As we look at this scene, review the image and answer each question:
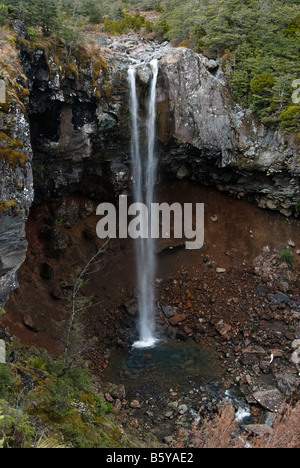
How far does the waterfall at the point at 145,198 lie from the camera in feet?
56.9

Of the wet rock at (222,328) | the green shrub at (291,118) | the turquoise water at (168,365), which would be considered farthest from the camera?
the green shrub at (291,118)

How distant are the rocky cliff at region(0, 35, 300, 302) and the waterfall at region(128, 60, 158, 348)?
34cm

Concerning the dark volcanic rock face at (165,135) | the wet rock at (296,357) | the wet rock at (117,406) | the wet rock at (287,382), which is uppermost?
the dark volcanic rock face at (165,135)

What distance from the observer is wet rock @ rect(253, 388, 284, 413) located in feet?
42.3

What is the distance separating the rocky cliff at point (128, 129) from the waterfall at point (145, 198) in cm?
34

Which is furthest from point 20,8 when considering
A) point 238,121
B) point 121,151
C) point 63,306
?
point 63,306

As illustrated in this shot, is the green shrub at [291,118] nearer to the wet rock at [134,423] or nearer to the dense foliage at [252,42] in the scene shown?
the dense foliage at [252,42]

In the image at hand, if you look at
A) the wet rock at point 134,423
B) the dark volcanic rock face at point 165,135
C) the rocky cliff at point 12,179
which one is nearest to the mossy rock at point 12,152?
the rocky cliff at point 12,179

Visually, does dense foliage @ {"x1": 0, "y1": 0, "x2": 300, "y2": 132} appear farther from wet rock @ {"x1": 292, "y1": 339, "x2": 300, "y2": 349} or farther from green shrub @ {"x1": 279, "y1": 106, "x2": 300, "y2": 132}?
wet rock @ {"x1": 292, "y1": 339, "x2": 300, "y2": 349}

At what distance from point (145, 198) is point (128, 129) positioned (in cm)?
399

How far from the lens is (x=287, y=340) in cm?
1593

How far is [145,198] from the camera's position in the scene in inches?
787

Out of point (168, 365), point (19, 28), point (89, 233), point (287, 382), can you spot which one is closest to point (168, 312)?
point (168, 365)

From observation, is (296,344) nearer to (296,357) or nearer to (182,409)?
(296,357)
